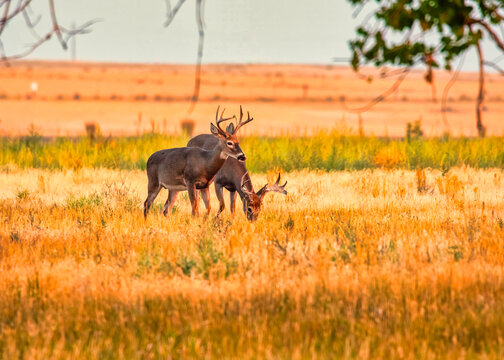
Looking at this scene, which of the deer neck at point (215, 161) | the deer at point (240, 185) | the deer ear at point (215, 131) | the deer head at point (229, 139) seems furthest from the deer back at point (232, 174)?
the deer ear at point (215, 131)

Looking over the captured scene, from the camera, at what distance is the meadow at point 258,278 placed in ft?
22.7

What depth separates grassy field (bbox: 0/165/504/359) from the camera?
22.7 ft

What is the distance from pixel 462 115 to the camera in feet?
245

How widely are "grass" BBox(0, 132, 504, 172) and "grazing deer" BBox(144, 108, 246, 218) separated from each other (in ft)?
27.0

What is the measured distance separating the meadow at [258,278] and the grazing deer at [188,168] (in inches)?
18.5

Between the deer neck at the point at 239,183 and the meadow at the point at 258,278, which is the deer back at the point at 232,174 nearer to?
the deer neck at the point at 239,183

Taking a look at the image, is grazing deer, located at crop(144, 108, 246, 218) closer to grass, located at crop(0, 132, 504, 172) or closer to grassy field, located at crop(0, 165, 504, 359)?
grassy field, located at crop(0, 165, 504, 359)

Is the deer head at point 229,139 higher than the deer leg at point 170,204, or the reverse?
the deer head at point 229,139

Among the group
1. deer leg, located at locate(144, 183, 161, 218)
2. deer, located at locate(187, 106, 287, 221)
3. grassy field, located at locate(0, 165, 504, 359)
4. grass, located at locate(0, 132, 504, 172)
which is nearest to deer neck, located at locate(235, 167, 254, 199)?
deer, located at locate(187, 106, 287, 221)

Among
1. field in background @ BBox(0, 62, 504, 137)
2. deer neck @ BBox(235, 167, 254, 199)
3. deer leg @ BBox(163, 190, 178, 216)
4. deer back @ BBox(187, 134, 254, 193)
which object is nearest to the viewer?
deer neck @ BBox(235, 167, 254, 199)

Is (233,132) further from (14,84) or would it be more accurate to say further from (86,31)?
(14,84)

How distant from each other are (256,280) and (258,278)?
4.1 inches

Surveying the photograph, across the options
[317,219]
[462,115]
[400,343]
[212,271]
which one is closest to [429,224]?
[317,219]

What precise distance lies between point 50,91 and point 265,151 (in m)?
77.3
